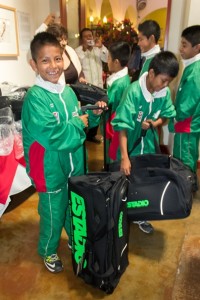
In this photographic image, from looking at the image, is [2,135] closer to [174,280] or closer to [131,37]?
[174,280]

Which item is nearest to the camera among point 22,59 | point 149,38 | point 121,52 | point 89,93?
point 89,93

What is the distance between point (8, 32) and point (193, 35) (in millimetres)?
1555

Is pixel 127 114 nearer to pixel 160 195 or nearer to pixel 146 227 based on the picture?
pixel 160 195

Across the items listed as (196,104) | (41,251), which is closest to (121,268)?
(41,251)

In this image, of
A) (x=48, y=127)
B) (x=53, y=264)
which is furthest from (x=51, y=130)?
(x=53, y=264)

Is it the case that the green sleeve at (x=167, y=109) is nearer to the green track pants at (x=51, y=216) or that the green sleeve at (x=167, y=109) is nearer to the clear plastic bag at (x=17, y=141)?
the green track pants at (x=51, y=216)

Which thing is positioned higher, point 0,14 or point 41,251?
point 0,14

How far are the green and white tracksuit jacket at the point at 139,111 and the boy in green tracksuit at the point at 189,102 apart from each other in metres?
0.41

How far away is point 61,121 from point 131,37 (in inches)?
121

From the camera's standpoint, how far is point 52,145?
113cm

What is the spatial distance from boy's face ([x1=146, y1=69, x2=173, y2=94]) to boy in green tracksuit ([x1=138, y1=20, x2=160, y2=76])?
733 mm

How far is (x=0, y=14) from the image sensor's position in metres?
2.16

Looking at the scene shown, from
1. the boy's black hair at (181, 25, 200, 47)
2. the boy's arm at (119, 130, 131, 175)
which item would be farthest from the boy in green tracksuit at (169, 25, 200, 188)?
the boy's arm at (119, 130, 131, 175)

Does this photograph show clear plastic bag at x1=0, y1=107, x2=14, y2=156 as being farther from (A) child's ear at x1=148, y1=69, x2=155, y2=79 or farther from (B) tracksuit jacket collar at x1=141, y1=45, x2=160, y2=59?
(B) tracksuit jacket collar at x1=141, y1=45, x2=160, y2=59
